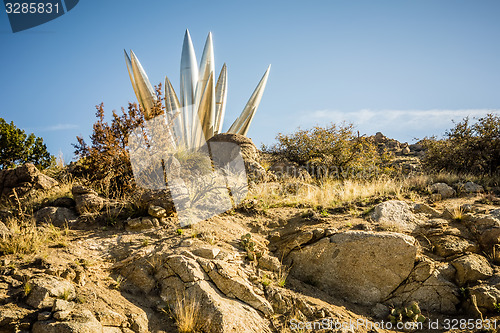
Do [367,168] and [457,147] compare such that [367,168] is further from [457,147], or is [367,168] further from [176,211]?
[176,211]

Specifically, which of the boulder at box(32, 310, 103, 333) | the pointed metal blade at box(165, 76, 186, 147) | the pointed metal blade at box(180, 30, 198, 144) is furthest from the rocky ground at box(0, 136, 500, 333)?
the pointed metal blade at box(180, 30, 198, 144)

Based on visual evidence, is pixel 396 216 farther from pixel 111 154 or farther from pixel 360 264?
pixel 111 154

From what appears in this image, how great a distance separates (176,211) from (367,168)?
7974 mm

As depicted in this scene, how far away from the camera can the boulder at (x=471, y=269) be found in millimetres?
5238

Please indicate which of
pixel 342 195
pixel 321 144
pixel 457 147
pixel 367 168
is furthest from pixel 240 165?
pixel 457 147

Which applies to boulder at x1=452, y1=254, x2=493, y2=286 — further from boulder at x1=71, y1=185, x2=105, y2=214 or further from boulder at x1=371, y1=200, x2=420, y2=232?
boulder at x1=71, y1=185, x2=105, y2=214

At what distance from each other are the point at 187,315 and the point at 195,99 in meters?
8.03

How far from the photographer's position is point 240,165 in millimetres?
9781

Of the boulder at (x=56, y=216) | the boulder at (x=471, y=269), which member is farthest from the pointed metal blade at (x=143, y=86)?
the boulder at (x=471, y=269)

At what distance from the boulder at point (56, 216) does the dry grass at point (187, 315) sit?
2.96 m

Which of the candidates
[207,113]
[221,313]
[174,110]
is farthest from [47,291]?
[174,110]

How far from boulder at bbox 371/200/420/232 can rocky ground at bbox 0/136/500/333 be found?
3 cm

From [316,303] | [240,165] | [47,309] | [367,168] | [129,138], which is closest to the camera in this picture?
[47,309]

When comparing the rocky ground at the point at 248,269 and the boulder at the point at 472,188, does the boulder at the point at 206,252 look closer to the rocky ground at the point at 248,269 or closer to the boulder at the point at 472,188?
the rocky ground at the point at 248,269
